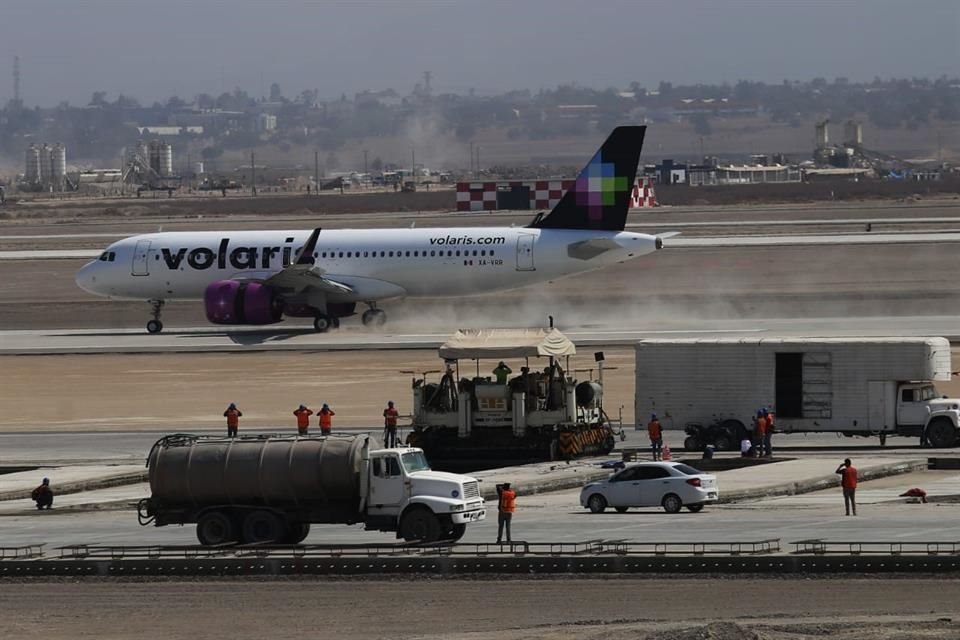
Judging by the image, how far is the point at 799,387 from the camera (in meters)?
45.1

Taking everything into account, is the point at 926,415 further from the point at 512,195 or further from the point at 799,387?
the point at 512,195

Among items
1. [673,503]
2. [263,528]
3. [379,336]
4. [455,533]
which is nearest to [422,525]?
[455,533]

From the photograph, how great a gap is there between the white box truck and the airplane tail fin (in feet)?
77.8

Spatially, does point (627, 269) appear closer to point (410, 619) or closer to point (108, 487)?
point (108, 487)

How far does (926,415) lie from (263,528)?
1903cm

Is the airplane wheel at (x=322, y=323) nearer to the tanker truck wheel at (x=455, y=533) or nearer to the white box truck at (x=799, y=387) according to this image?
the white box truck at (x=799, y=387)

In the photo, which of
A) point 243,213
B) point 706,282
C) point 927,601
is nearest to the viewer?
point 927,601

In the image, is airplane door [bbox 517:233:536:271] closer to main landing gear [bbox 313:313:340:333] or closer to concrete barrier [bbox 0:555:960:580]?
main landing gear [bbox 313:313:340:333]

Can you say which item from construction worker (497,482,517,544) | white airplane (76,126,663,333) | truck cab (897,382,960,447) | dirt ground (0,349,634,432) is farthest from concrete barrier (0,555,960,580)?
white airplane (76,126,663,333)

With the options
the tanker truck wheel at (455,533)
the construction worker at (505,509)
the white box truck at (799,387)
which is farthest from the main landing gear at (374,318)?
the construction worker at (505,509)

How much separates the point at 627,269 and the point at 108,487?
58.4 metres

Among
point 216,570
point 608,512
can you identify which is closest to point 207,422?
point 608,512

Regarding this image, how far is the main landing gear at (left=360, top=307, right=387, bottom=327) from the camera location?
240ft

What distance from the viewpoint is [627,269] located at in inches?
3834
